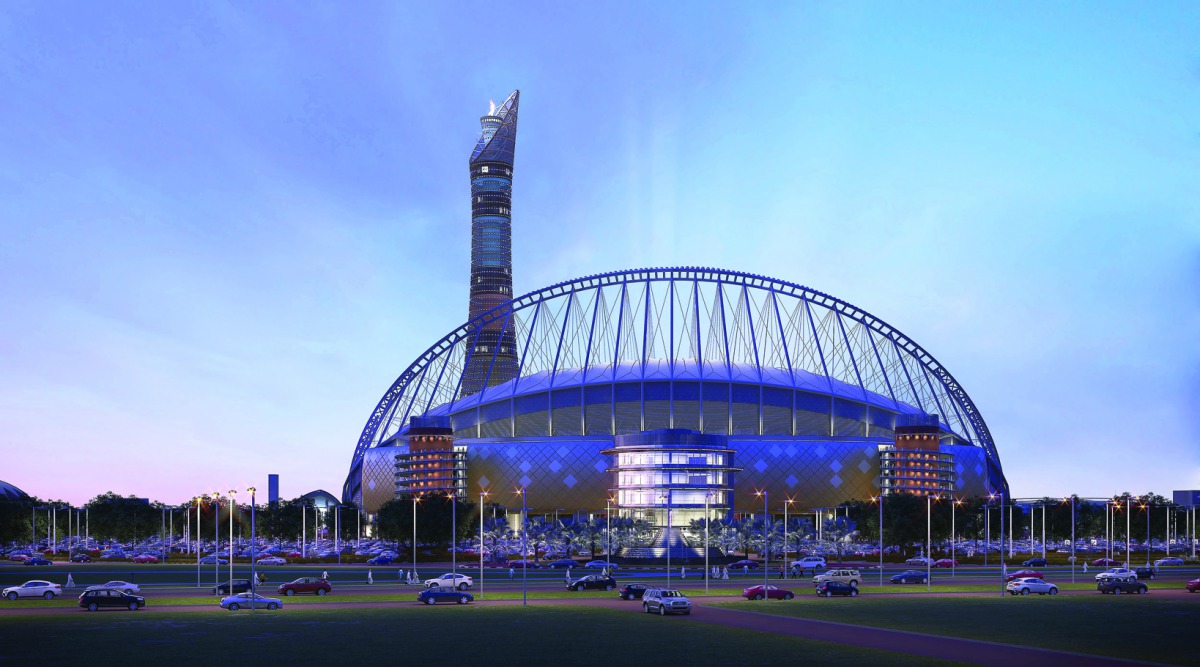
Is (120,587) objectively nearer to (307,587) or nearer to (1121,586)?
(307,587)

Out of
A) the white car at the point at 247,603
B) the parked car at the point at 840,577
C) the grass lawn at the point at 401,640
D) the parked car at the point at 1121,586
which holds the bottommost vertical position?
the parked car at the point at 1121,586

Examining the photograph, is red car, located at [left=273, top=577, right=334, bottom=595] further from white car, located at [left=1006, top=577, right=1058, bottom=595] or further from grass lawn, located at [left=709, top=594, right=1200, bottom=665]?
white car, located at [left=1006, top=577, right=1058, bottom=595]

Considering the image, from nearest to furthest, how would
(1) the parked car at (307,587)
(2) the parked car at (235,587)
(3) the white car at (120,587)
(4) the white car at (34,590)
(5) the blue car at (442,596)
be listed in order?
1. (3) the white car at (120,587)
2. (5) the blue car at (442,596)
3. (2) the parked car at (235,587)
4. (4) the white car at (34,590)
5. (1) the parked car at (307,587)

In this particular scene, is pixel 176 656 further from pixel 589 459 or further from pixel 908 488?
pixel 908 488

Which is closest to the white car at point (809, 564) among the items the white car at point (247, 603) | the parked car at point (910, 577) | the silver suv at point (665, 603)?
the parked car at point (910, 577)

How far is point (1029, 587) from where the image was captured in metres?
89.6

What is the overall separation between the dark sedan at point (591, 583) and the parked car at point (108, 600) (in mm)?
31857

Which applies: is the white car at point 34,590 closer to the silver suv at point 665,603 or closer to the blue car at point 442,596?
the blue car at point 442,596

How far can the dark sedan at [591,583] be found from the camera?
91.8 meters

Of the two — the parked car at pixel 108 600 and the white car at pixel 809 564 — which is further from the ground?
the parked car at pixel 108 600

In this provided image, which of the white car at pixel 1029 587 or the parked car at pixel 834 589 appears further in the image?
the white car at pixel 1029 587

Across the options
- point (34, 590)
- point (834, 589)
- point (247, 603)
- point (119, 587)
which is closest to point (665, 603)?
point (834, 589)

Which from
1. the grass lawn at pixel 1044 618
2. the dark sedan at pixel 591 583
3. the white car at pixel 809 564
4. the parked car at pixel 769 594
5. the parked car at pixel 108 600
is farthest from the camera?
the white car at pixel 809 564

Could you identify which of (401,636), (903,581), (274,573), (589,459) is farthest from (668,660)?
A: (589,459)
